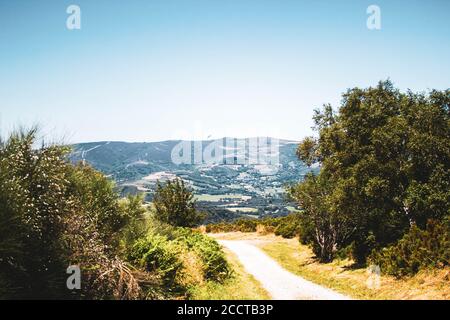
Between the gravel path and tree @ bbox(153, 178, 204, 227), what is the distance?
331 inches

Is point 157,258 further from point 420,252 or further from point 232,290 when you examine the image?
point 420,252

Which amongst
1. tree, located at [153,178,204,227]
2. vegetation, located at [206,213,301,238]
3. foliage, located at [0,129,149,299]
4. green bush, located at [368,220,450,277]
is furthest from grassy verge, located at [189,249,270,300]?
vegetation, located at [206,213,301,238]

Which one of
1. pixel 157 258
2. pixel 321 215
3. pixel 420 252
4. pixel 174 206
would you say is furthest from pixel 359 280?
pixel 174 206

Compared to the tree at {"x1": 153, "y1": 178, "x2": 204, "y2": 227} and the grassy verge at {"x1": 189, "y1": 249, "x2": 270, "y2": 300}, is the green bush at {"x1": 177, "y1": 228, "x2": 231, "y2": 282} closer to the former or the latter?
the grassy verge at {"x1": 189, "y1": 249, "x2": 270, "y2": 300}

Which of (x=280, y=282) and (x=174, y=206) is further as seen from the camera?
(x=174, y=206)

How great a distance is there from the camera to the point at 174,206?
32.4 m

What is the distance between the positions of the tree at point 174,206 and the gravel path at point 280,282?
27.6 feet

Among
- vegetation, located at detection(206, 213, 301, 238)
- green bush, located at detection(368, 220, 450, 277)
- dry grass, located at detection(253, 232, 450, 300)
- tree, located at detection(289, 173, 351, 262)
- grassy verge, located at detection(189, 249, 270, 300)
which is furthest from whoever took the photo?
vegetation, located at detection(206, 213, 301, 238)

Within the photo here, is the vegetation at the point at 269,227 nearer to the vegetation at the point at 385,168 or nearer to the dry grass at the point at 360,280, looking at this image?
the dry grass at the point at 360,280

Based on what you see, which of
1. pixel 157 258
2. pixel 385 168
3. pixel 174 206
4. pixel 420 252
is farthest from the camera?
pixel 174 206

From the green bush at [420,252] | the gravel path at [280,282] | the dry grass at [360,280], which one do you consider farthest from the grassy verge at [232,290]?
the green bush at [420,252]

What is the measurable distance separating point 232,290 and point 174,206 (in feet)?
61.6

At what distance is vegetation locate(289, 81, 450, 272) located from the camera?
50.3 feet
